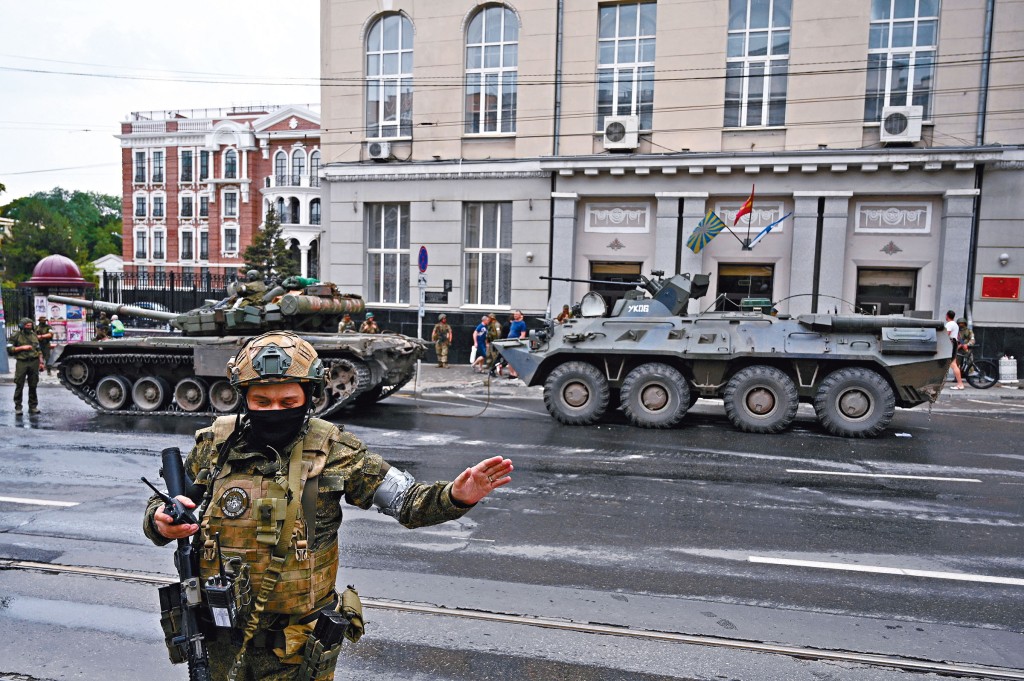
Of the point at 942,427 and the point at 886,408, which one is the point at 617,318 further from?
the point at 942,427

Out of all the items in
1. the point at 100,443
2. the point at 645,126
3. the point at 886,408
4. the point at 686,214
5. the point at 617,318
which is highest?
the point at 645,126

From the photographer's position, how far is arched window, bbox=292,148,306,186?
4816 centimetres

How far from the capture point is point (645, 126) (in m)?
19.4

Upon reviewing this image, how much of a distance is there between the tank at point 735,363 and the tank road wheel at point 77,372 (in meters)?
7.25

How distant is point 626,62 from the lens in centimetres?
1953

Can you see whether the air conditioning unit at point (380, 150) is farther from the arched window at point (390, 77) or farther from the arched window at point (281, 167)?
the arched window at point (281, 167)

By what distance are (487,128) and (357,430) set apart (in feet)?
38.6

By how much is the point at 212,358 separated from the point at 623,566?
29.1 feet

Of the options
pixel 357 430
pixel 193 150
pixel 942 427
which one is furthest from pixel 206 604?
pixel 193 150

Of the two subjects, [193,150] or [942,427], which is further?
[193,150]

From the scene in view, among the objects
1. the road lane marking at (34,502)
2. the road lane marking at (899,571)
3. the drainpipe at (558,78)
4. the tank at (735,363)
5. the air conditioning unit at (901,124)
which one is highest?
the drainpipe at (558,78)

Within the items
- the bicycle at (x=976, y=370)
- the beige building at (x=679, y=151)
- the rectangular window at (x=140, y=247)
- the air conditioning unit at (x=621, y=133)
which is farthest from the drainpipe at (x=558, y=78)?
the rectangular window at (x=140, y=247)

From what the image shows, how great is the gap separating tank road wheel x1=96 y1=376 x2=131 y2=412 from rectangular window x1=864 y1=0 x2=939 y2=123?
1686 centimetres

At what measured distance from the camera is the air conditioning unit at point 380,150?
20.9 metres
